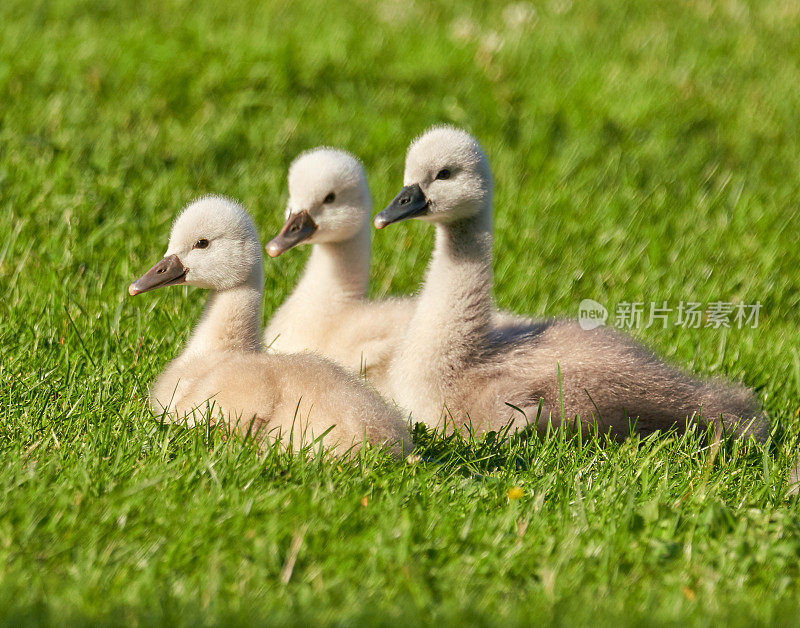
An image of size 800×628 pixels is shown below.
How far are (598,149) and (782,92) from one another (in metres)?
2.16

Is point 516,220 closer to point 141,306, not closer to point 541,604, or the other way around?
point 141,306

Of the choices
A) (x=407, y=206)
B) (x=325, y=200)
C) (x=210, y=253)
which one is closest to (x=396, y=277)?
(x=325, y=200)

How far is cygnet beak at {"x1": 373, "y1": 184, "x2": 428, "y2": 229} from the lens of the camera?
15.9 ft

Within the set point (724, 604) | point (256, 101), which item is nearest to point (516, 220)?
point (256, 101)

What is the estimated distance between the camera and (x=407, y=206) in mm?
4867

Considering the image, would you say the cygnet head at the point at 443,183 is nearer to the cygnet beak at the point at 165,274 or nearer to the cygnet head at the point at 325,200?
the cygnet head at the point at 325,200

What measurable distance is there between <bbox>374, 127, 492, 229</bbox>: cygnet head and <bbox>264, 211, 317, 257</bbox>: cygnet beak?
2.01 feet

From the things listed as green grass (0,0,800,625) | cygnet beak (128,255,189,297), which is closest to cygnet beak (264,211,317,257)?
green grass (0,0,800,625)

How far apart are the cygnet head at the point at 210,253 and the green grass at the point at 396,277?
0.40 m

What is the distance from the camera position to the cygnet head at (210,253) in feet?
15.2

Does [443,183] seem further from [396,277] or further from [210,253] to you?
[396,277]

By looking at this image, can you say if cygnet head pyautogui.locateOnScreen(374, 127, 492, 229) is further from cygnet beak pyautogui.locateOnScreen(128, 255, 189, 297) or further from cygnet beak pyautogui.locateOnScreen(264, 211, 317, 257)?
cygnet beak pyautogui.locateOnScreen(128, 255, 189, 297)

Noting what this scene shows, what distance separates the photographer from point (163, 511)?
3.43 m

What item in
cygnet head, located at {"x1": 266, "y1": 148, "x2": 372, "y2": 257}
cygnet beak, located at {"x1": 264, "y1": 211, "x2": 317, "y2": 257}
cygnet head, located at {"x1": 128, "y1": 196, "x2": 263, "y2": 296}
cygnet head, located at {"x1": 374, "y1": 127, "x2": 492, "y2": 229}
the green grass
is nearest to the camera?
the green grass
